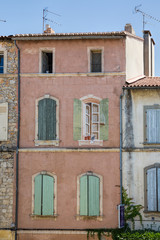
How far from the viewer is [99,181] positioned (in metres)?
21.1

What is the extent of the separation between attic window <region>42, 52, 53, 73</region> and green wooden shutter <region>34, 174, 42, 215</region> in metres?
5.06

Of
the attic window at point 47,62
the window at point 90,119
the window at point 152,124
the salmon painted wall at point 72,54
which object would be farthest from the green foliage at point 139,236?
the attic window at point 47,62

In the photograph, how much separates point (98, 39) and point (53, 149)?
5.50 meters

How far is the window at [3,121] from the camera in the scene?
21.8 metres

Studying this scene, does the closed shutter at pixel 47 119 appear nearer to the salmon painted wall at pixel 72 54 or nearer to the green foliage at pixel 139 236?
the salmon painted wall at pixel 72 54

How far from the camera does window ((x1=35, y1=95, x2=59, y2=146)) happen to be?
21.5 m

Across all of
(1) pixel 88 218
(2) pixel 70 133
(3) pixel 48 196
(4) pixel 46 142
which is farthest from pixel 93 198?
(4) pixel 46 142

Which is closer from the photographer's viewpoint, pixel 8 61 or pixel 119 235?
pixel 119 235

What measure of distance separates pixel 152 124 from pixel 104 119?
2.18 m

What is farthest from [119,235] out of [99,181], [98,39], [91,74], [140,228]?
[98,39]

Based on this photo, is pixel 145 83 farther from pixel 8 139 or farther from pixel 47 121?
pixel 8 139

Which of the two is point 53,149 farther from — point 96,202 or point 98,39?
point 98,39

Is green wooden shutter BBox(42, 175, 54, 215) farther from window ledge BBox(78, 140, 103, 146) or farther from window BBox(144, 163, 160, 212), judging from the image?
window BBox(144, 163, 160, 212)

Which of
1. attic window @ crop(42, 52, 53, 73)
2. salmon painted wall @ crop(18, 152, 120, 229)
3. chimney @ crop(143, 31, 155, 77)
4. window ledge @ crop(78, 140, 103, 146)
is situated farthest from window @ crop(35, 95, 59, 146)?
chimney @ crop(143, 31, 155, 77)
